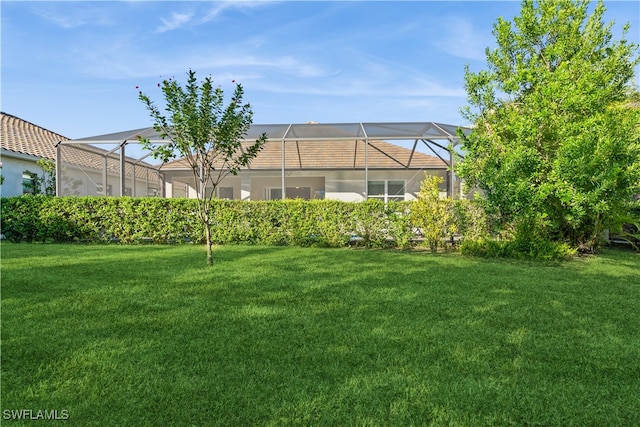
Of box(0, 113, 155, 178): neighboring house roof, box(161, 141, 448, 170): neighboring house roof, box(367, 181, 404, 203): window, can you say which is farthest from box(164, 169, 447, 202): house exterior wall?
box(0, 113, 155, 178): neighboring house roof

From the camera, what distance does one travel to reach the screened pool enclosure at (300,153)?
12977 mm

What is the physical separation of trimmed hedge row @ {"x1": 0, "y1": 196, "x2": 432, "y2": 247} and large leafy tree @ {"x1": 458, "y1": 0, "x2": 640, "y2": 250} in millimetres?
3759

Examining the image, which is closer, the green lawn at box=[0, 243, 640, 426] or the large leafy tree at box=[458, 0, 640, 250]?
the green lawn at box=[0, 243, 640, 426]

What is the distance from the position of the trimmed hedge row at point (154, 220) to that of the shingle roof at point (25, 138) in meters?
6.15

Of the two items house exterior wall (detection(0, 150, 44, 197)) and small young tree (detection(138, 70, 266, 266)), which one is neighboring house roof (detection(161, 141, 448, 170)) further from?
small young tree (detection(138, 70, 266, 266))

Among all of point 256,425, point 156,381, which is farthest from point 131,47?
point 256,425

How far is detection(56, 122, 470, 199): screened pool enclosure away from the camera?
12977 mm

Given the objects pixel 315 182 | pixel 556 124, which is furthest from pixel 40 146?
pixel 556 124

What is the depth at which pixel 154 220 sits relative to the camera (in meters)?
11.1

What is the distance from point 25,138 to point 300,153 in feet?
45.1

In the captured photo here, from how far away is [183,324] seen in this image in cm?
356

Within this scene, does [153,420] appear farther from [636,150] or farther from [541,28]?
[541,28]

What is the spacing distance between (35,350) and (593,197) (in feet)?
32.1

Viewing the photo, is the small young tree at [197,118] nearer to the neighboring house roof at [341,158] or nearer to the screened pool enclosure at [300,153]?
the screened pool enclosure at [300,153]
